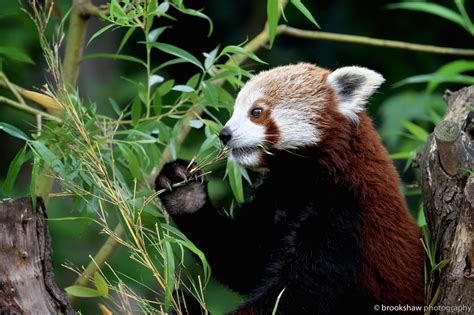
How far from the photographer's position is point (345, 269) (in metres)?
3.38

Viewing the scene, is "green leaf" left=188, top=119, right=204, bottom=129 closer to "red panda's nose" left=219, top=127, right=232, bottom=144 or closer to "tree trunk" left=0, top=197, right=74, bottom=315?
"red panda's nose" left=219, top=127, right=232, bottom=144

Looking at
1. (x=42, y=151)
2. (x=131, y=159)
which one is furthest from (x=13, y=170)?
(x=131, y=159)

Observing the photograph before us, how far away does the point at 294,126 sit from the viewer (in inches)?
140

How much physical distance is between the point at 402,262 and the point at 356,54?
186 inches

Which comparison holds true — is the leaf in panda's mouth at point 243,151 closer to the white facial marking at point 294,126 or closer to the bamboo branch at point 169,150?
the white facial marking at point 294,126

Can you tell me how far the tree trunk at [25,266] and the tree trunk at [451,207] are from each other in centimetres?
135

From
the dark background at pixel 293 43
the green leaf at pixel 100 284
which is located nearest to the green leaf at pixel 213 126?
the green leaf at pixel 100 284

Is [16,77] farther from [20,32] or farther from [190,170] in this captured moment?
[190,170]

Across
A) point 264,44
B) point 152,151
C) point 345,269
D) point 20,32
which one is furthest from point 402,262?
point 20,32

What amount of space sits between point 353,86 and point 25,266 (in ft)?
4.97

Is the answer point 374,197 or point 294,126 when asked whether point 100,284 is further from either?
point 374,197

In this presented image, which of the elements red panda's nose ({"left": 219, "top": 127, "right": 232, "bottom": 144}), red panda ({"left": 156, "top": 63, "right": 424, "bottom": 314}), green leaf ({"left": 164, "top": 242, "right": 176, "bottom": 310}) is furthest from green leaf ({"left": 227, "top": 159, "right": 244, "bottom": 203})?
green leaf ({"left": 164, "top": 242, "right": 176, "bottom": 310})

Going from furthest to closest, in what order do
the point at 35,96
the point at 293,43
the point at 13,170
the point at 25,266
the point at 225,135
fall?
the point at 293,43 < the point at 35,96 < the point at 225,135 < the point at 13,170 < the point at 25,266

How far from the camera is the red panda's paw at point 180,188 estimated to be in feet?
12.2
